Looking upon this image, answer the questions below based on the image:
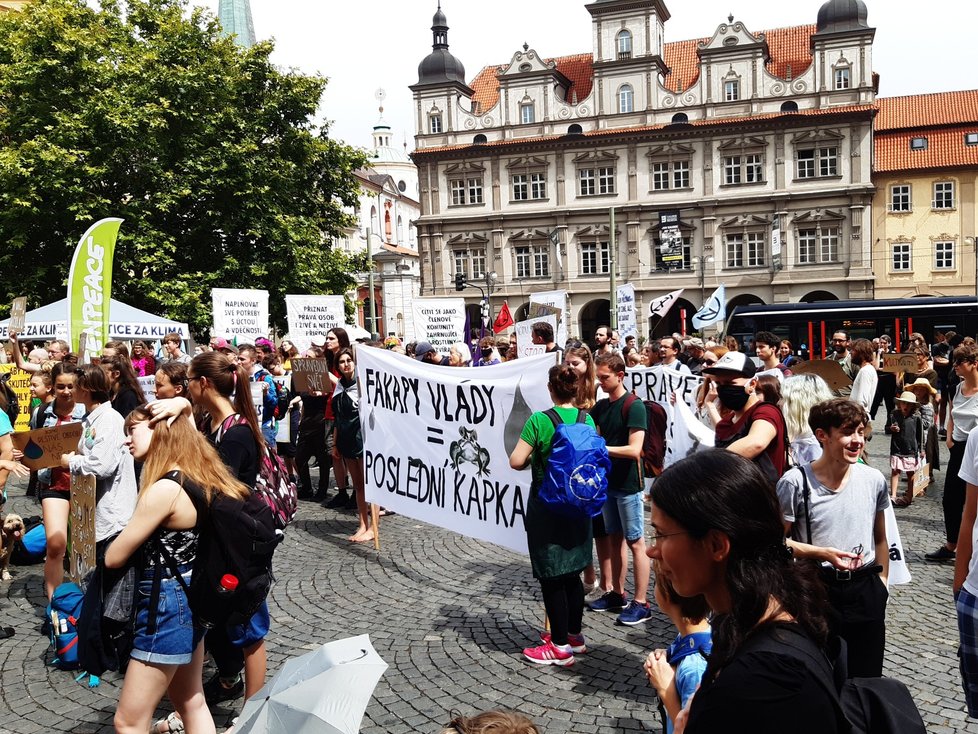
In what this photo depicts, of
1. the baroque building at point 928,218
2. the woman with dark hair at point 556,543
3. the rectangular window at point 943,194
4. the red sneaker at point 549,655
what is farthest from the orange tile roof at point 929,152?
the red sneaker at point 549,655

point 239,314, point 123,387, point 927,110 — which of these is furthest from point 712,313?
point 927,110

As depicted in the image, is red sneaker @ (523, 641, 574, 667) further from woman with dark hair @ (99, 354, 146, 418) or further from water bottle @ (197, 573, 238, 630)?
woman with dark hair @ (99, 354, 146, 418)

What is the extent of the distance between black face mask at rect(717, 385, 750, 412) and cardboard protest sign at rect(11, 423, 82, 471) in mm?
3850

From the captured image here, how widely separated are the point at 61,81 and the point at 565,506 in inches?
926

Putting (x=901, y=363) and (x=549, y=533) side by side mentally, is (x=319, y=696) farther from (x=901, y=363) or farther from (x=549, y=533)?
(x=901, y=363)

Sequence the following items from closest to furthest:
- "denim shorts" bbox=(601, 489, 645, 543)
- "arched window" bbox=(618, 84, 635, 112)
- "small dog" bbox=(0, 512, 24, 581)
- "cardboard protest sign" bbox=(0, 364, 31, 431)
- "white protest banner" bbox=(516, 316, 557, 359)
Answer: "denim shorts" bbox=(601, 489, 645, 543) < "small dog" bbox=(0, 512, 24, 581) < "cardboard protest sign" bbox=(0, 364, 31, 431) < "white protest banner" bbox=(516, 316, 557, 359) < "arched window" bbox=(618, 84, 635, 112)

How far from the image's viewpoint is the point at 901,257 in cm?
4375

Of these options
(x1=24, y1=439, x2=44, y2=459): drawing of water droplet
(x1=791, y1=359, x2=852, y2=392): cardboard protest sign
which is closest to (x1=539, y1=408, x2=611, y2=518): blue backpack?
(x1=24, y1=439, x2=44, y2=459): drawing of water droplet

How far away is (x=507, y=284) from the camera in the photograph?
48.0 metres

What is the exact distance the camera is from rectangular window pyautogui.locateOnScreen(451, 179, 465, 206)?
4875 centimetres

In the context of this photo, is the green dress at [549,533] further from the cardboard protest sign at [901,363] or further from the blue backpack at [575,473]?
the cardboard protest sign at [901,363]

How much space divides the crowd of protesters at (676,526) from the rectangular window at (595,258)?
40.2m

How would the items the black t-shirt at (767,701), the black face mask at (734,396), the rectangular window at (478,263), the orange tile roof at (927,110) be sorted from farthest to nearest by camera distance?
the rectangular window at (478,263) → the orange tile roof at (927,110) → the black face mask at (734,396) → the black t-shirt at (767,701)

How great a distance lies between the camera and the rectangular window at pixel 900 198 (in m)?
43.9
